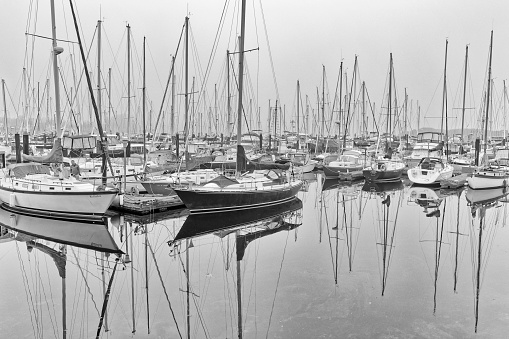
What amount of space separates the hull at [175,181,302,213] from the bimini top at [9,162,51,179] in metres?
8.30

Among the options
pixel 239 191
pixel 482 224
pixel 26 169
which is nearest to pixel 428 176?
pixel 482 224

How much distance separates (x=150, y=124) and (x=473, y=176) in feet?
175

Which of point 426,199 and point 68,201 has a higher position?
point 68,201

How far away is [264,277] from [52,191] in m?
12.2

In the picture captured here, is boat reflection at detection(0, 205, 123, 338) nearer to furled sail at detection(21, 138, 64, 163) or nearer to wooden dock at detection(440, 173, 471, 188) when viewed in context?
furled sail at detection(21, 138, 64, 163)

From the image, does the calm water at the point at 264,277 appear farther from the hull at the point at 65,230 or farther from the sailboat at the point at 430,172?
the sailboat at the point at 430,172

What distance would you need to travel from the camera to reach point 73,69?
3934 centimetres

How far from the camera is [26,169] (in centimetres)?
2177

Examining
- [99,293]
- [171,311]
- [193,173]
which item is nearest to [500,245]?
[171,311]

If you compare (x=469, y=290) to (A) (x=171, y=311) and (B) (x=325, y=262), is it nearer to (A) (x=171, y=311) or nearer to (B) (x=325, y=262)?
(B) (x=325, y=262)

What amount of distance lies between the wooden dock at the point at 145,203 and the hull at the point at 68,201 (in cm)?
184

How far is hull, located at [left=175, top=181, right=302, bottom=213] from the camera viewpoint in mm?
19703

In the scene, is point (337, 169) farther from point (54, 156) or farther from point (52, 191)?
point (52, 191)

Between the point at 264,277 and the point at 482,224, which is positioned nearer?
the point at 264,277
